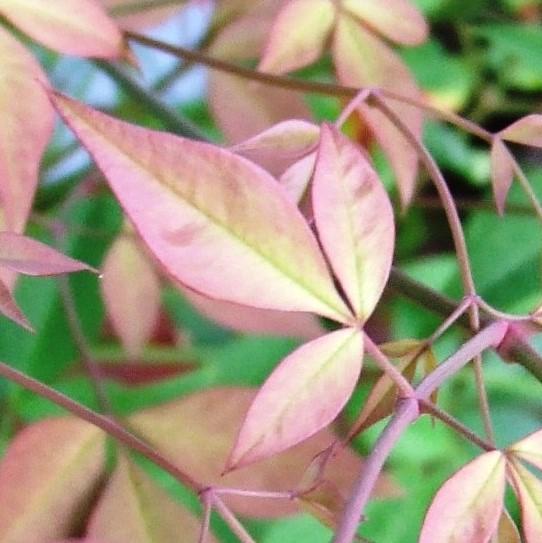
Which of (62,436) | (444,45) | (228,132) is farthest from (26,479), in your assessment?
(444,45)

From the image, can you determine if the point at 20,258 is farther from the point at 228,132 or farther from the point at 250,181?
the point at 228,132

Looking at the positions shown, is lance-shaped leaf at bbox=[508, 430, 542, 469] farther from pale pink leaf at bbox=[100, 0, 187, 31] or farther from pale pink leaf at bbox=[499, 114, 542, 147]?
pale pink leaf at bbox=[100, 0, 187, 31]

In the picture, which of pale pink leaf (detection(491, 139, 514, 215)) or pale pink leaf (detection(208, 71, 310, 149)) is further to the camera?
pale pink leaf (detection(208, 71, 310, 149))

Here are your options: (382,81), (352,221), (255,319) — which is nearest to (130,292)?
(255,319)

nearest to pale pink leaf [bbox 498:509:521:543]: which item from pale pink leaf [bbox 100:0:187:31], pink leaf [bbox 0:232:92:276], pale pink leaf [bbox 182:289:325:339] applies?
pink leaf [bbox 0:232:92:276]

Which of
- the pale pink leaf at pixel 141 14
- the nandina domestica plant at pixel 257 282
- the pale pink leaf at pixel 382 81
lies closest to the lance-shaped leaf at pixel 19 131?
the nandina domestica plant at pixel 257 282
